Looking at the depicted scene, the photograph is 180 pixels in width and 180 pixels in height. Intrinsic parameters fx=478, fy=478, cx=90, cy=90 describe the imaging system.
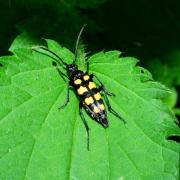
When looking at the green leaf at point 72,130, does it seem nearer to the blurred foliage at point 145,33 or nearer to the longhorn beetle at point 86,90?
the longhorn beetle at point 86,90

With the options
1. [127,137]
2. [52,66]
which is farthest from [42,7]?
[127,137]

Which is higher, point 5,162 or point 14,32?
point 14,32

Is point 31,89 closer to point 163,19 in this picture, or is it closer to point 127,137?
point 127,137

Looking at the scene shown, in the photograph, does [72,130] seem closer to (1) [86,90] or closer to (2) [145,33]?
(1) [86,90]

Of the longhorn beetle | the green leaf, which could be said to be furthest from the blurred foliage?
the green leaf

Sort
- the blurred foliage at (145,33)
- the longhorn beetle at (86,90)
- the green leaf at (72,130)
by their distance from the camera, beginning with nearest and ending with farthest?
1. the green leaf at (72,130)
2. the longhorn beetle at (86,90)
3. the blurred foliage at (145,33)

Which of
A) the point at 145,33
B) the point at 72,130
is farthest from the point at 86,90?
the point at 145,33

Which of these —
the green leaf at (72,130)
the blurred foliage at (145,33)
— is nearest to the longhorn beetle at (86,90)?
the green leaf at (72,130)
